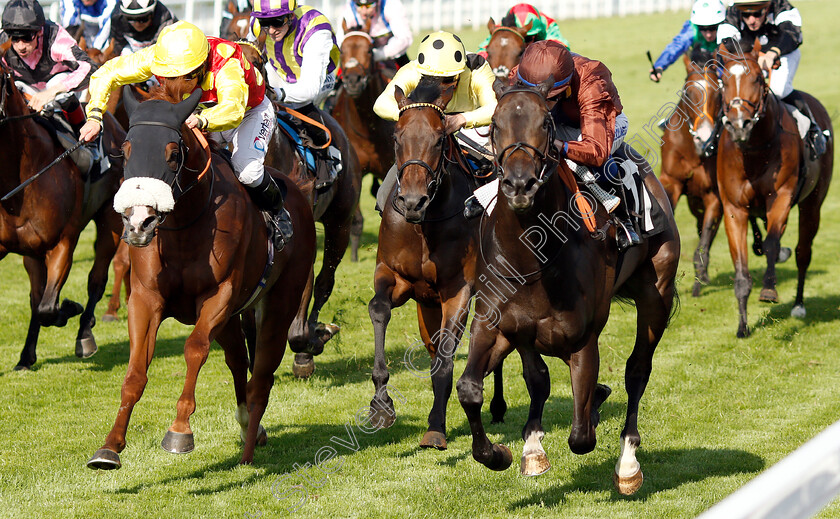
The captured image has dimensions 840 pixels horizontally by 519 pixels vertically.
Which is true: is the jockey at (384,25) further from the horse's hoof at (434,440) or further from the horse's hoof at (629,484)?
the horse's hoof at (629,484)

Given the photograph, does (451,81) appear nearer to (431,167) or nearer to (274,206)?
(431,167)

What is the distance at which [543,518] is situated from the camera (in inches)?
200

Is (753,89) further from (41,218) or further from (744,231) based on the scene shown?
(41,218)

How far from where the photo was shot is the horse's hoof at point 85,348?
8539 mm

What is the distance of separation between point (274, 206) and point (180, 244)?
827 millimetres

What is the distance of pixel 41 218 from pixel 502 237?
13.6 feet

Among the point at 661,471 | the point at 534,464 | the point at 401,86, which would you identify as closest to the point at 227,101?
the point at 401,86

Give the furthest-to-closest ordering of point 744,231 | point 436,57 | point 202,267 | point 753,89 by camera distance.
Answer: point 744,231 → point 753,89 → point 436,57 → point 202,267

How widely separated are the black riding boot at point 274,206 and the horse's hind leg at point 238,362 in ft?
1.95

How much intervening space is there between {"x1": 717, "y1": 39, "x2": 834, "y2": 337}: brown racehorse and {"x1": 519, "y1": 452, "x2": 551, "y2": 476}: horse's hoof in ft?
14.8

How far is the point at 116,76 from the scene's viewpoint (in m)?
5.58

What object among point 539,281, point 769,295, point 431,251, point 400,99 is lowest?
point 769,295

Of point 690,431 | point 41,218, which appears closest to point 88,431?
point 41,218

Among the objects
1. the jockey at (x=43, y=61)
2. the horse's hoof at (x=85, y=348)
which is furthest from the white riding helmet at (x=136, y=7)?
the horse's hoof at (x=85, y=348)
